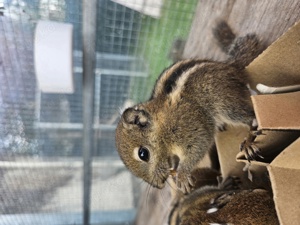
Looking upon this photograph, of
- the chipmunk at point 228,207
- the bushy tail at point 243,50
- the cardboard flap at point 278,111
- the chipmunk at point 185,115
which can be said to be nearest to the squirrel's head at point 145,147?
the chipmunk at point 185,115

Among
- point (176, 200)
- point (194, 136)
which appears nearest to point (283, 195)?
point (194, 136)

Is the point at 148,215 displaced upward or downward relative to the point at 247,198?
downward

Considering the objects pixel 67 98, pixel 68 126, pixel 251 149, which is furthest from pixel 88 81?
pixel 251 149

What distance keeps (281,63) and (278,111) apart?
7.5 inches

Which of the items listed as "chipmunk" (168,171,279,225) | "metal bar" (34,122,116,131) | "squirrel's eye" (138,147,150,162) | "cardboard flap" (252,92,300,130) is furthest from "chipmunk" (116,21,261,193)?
"metal bar" (34,122,116,131)

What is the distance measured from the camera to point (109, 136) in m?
1.87

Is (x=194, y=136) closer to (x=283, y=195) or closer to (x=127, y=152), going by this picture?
(x=127, y=152)

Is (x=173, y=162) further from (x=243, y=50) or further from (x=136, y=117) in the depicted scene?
(x=243, y=50)

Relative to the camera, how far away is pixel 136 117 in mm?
1210

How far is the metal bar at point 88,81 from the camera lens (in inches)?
53.4

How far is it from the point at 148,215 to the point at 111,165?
31 centimetres

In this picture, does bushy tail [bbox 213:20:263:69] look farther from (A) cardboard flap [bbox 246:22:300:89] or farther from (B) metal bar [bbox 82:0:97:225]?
(B) metal bar [bbox 82:0:97:225]

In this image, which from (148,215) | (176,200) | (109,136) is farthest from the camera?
(148,215)

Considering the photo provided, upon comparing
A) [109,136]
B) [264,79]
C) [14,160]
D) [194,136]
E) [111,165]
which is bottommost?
[111,165]
